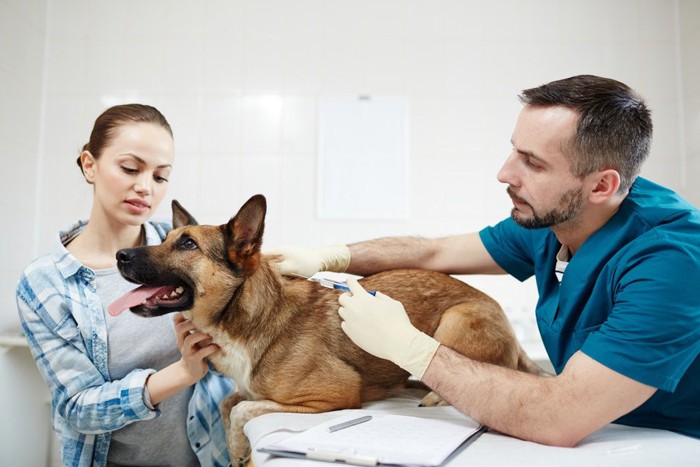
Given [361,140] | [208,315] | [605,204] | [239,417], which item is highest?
[361,140]

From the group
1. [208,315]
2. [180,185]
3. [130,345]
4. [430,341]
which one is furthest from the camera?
[180,185]

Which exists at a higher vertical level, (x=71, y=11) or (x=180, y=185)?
(x=71, y=11)

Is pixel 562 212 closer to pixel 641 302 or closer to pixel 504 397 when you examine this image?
pixel 641 302

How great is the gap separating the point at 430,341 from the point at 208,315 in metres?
0.67

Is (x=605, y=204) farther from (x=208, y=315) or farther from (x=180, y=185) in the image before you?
(x=180, y=185)

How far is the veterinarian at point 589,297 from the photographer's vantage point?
126 cm

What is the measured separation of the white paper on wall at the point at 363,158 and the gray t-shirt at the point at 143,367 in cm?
200

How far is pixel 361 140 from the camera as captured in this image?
3.87 meters

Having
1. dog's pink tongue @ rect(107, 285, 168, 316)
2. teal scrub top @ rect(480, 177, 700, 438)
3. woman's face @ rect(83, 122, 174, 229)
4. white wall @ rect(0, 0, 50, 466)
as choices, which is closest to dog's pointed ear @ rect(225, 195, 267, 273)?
dog's pink tongue @ rect(107, 285, 168, 316)

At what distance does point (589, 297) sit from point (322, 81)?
2.82 metres

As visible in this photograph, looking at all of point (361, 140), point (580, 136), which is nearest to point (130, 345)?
point (580, 136)

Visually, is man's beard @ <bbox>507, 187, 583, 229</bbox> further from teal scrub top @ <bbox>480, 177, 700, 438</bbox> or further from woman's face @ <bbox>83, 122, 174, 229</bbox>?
woman's face @ <bbox>83, 122, 174, 229</bbox>

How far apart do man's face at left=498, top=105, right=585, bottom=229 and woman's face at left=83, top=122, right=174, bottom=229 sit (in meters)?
1.20

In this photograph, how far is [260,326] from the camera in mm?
1660
